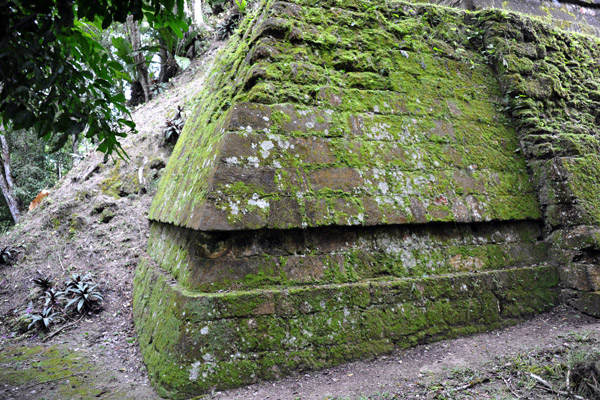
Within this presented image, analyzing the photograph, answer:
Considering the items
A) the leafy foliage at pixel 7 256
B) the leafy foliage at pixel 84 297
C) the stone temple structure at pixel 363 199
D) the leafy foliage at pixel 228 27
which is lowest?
the leafy foliage at pixel 7 256

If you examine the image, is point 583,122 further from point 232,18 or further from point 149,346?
point 232,18

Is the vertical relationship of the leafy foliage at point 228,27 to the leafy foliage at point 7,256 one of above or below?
above

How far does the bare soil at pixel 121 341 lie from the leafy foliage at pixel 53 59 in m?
0.48

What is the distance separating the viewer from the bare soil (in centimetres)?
296

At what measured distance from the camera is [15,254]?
7.88 metres

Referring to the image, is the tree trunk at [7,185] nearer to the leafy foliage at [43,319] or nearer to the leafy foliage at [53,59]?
the leafy foliage at [43,319]

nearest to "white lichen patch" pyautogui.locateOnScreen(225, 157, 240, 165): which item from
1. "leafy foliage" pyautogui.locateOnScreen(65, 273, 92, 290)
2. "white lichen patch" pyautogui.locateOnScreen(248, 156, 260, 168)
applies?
"white lichen patch" pyautogui.locateOnScreen(248, 156, 260, 168)

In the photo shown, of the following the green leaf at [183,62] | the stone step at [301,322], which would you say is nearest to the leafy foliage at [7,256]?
the stone step at [301,322]

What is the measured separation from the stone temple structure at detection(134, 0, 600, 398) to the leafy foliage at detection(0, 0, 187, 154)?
1.15 m

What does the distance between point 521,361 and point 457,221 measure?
1.43m

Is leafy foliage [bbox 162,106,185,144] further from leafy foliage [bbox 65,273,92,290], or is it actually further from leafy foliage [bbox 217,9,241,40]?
leafy foliage [bbox 217,9,241,40]

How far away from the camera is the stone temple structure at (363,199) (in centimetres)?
316

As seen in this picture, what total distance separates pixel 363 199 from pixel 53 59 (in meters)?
2.69

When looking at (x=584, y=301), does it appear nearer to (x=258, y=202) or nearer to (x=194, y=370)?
(x=258, y=202)
